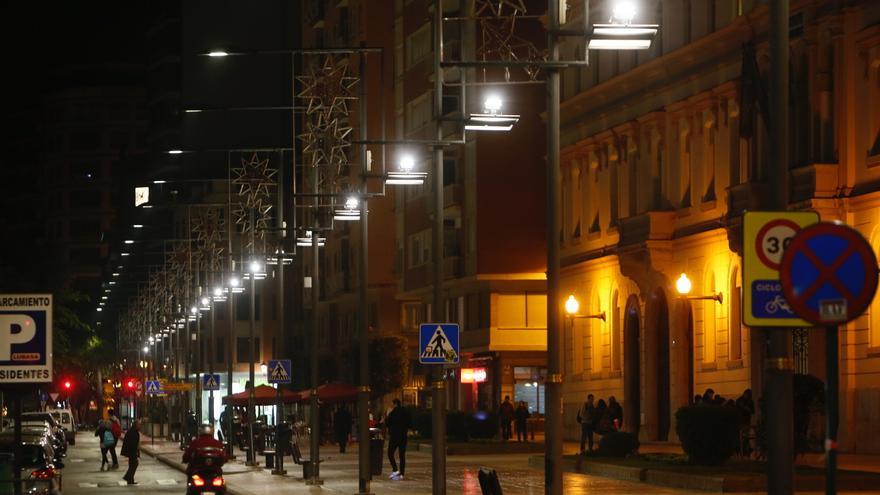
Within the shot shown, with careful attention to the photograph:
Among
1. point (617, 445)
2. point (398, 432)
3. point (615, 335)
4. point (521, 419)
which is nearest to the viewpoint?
point (617, 445)

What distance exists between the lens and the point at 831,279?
1000 cm

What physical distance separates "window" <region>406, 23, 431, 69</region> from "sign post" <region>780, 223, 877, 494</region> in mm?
66299

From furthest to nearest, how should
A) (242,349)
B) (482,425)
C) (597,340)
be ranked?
(242,349) → (597,340) → (482,425)

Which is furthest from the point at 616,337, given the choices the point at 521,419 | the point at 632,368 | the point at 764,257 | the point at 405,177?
the point at 764,257

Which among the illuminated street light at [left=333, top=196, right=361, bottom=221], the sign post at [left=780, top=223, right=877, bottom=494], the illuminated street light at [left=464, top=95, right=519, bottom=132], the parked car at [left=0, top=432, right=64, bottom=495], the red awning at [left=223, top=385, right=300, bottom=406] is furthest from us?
the red awning at [left=223, top=385, right=300, bottom=406]

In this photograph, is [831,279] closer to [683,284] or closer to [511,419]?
[683,284]

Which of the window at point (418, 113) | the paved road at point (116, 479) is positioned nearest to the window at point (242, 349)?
the window at point (418, 113)

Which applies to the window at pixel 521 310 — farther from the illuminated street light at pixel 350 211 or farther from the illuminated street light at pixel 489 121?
the illuminated street light at pixel 489 121

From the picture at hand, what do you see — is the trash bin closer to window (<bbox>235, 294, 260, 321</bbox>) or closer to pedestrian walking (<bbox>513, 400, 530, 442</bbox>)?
pedestrian walking (<bbox>513, 400, 530, 442</bbox>)

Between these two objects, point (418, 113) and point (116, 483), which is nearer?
point (116, 483)

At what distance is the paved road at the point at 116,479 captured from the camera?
41.6 meters

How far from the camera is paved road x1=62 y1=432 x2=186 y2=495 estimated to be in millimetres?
41562

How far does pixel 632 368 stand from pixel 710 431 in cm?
2365

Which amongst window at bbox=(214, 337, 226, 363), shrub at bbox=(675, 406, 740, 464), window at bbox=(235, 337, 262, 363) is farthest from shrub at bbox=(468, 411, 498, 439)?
window at bbox=(214, 337, 226, 363)
